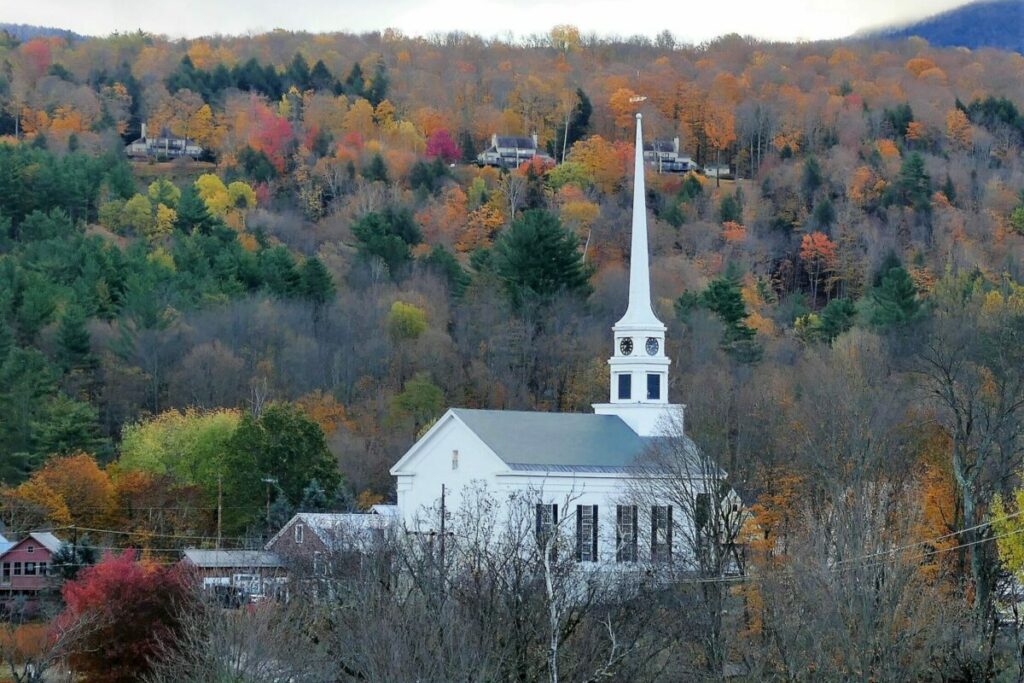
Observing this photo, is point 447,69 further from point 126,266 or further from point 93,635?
point 93,635

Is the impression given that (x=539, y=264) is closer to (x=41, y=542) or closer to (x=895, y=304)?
(x=895, y=304)

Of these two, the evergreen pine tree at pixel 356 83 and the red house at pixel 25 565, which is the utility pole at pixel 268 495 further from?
the evergreen pine tree at pixel 356 83

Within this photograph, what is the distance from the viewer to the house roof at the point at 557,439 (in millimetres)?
64812

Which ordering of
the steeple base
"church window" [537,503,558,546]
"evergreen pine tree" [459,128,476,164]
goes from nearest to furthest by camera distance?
"church window" [537,503,558,546] → the steeple base → "evergreen pine tree" [459,128,476,164]

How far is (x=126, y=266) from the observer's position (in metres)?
108

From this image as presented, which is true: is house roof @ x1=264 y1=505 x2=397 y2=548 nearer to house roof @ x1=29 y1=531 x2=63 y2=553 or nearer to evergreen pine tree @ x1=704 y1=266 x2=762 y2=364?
house roof @ x1=29 y1=531 x2=63 y2=553

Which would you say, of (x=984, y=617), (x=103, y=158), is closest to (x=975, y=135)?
(x=103, y=158)

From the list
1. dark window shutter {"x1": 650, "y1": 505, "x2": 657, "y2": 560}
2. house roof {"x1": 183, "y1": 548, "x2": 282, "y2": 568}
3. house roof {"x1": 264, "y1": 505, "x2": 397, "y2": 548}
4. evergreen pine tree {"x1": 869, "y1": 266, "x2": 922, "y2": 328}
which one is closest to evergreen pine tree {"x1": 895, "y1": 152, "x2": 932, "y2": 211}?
evergreen pine tree {"x1": 869, "y1": 266, "x2": 922, "y2": 328}

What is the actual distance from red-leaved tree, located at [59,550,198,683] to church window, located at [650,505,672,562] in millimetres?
12429

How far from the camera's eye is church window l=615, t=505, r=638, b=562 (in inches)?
2388

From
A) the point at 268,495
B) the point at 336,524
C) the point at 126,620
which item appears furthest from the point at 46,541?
the point at 126,620

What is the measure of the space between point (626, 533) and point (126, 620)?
16.6 meters

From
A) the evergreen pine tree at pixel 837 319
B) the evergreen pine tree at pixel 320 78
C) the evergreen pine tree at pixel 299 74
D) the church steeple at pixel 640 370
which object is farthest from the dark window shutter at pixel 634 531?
the evergreen pine tree at pixel 299 74

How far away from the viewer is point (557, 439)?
66.4 meters
